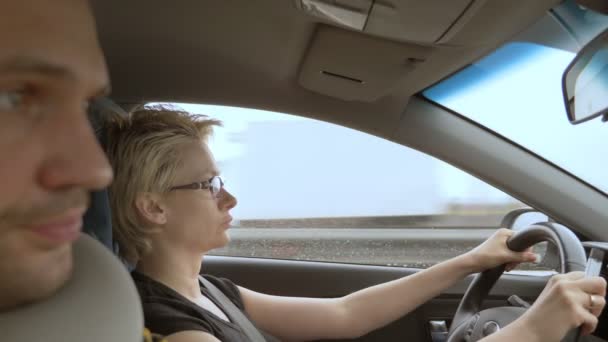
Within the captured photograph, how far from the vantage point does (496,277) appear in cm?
210

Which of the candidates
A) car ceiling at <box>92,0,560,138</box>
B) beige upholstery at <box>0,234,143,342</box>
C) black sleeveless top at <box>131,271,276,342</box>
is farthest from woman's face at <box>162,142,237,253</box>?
beige upholstery at <box>0,234,143,342</box>

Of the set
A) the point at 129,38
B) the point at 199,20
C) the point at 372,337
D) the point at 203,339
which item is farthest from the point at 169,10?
the point at 372,337

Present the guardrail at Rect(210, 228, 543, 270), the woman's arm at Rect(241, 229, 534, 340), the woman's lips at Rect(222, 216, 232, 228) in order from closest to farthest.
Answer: the woman's lips at Rect(222, 216, 232, 228), the woman's arm at Rect(241, 229, 534, 340), the guardrail at Rect(210, 228, 543, 270)

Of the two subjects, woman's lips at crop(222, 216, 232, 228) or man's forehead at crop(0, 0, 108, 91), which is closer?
man's forehead at crop(0, 0, 108, 91)

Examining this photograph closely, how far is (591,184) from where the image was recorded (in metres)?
2.26

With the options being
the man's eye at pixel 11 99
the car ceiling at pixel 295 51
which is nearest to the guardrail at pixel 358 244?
the car ceiling at pixel 295 51

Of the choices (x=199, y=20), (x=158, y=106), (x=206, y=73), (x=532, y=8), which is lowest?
(x=158, y=106)

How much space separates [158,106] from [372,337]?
3.79 ft

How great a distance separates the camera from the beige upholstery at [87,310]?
0.96 m

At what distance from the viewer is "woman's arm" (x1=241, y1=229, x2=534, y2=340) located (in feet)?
7.27

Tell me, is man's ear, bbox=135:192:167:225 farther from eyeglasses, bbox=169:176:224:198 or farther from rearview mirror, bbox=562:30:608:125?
rearview mirror, bbox=562:30:608:125

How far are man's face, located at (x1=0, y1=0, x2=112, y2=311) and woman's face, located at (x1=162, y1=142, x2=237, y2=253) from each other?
0.91m

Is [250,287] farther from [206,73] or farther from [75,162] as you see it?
[75,162]

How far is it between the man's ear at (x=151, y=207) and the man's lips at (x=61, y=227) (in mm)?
898
